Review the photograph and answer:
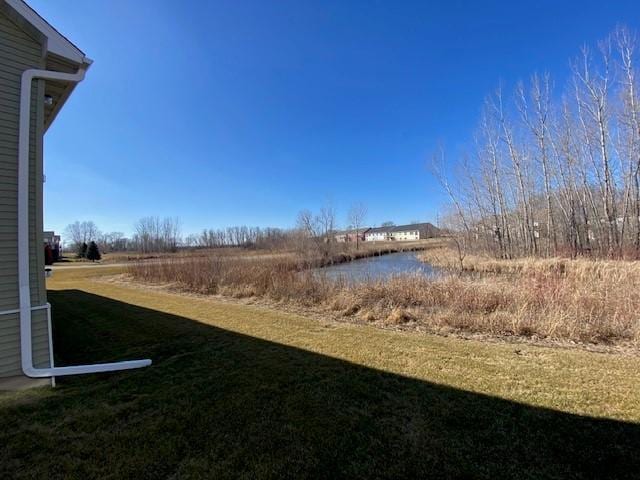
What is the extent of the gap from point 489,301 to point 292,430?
5467 millimetres

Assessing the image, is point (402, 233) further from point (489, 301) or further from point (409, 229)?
point (489, 301)

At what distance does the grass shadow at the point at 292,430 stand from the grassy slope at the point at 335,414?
1cm

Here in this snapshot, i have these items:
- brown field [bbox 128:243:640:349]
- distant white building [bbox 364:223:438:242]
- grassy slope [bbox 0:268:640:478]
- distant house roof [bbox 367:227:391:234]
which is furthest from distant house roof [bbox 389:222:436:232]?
grassy slope [bbox 0:268:640:478]

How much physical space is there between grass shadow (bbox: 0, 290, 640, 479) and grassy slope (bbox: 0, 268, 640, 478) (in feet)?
0.04

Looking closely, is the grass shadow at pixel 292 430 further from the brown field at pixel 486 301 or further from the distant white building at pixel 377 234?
the distant white building at pixel 377 234

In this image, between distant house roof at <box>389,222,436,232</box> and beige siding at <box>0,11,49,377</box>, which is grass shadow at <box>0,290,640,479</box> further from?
distant house roof at <box>389,222,436,232</box>

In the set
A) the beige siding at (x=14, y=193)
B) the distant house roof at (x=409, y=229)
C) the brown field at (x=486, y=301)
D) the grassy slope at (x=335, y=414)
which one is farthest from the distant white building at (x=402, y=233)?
the beige siding at (x=14, y=193)

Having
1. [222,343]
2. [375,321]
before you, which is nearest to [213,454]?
[222,343]

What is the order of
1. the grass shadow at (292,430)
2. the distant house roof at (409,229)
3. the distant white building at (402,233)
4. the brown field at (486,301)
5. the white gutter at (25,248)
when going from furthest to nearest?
the distant white building at (402,233)
the distant house roof at (409,229)
the brown field at (486,301)
the white gutter at (25,248)
the grass shadow at (292,430)

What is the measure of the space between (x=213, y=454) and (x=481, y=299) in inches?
236

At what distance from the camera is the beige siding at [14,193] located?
361cm

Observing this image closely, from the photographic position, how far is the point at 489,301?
6.47 m

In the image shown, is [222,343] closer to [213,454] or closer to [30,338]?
[30,338]

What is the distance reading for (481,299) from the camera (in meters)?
6.52
